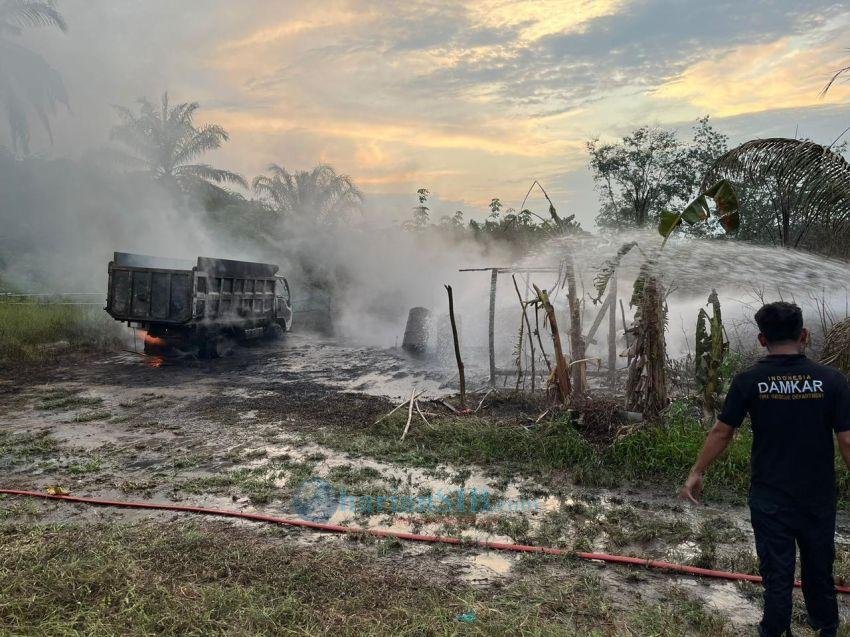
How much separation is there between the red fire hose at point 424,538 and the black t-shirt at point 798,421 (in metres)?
1.22

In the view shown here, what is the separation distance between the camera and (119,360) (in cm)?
1349

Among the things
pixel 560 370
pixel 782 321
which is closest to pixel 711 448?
pixel 782 321

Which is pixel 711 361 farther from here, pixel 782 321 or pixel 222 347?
pixel 222 347

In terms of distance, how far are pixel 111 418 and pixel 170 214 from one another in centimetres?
1928

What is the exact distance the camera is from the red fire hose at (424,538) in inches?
156

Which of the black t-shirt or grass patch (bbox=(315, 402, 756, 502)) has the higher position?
the black t-shirt

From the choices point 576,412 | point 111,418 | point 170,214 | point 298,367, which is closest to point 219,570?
point 576,412

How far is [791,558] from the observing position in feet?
9.50

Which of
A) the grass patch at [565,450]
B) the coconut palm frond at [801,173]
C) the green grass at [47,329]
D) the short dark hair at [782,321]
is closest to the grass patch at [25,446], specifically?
the grass patch at [565,450]

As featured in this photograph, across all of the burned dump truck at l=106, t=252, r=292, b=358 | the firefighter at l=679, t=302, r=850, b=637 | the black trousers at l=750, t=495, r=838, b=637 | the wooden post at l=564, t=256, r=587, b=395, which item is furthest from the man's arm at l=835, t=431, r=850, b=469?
the burned dump truck at l=106, t=252, r=292, b=358

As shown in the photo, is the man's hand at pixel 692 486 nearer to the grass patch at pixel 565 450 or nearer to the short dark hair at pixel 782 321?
the short dark hair at pixel 782 321

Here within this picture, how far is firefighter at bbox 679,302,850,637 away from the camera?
2.84 m

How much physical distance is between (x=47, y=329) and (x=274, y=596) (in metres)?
13.4

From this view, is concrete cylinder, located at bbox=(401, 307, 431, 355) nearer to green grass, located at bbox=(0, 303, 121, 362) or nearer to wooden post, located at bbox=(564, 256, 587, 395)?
green grass, located at bbox=(0, 303, 121, 362)
